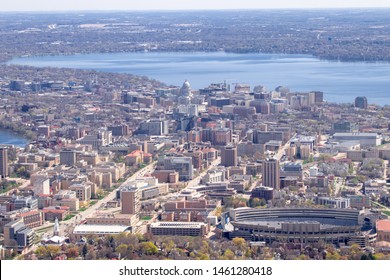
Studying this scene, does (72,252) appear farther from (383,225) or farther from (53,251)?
(383,225)

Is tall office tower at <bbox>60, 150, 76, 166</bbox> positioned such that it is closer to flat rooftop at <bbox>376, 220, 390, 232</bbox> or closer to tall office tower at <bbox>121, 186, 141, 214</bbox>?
tall office tower at <bbox>121, 186, 141, 214</bbox>

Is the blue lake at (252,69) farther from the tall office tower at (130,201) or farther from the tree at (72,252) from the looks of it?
the tree at (72,252)

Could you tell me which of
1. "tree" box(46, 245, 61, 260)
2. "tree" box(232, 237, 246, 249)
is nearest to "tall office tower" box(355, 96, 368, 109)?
"tree" box(232, 237, 246, 249)

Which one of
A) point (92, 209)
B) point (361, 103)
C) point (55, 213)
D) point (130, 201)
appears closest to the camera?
point (55, 213)

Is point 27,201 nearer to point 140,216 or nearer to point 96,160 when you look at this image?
point 140,216

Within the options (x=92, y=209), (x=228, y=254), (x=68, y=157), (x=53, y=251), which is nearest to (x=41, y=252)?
(x=53, y=251)

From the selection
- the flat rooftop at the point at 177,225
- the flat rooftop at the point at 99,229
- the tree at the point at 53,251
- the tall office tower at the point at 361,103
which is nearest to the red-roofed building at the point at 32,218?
the flat rooftop at the point at 99,229
